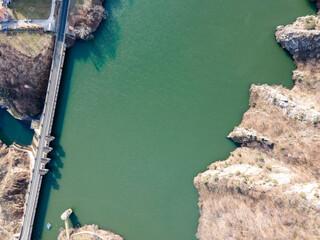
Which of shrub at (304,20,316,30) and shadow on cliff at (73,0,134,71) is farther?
shadow on cliff at (73,0,134,71)

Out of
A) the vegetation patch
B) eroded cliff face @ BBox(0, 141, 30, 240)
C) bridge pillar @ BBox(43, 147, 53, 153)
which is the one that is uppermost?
the vegetation patch

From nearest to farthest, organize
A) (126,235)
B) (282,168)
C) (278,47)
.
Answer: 1. (282,168)
2. (278,47)
3. (126,235)

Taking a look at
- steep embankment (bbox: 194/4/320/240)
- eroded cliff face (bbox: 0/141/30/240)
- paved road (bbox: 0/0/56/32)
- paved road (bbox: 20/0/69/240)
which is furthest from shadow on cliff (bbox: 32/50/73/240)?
steep embankment (bbox: 194/4/320/240)

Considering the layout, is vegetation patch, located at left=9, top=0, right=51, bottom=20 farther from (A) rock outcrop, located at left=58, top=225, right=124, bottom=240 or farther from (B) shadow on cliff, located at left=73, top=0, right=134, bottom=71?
(A) rock outcrop, located at left=58, top=225, right=124, bottom=240

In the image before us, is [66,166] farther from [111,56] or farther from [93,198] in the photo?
[111,56]

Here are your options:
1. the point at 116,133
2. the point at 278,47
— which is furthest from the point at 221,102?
the point at 116,133

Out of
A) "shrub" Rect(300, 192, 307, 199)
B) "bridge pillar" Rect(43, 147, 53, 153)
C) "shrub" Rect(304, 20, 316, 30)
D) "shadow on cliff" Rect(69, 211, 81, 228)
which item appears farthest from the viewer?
"shadow on cliff" Rect(69, 211, 81, 228)
